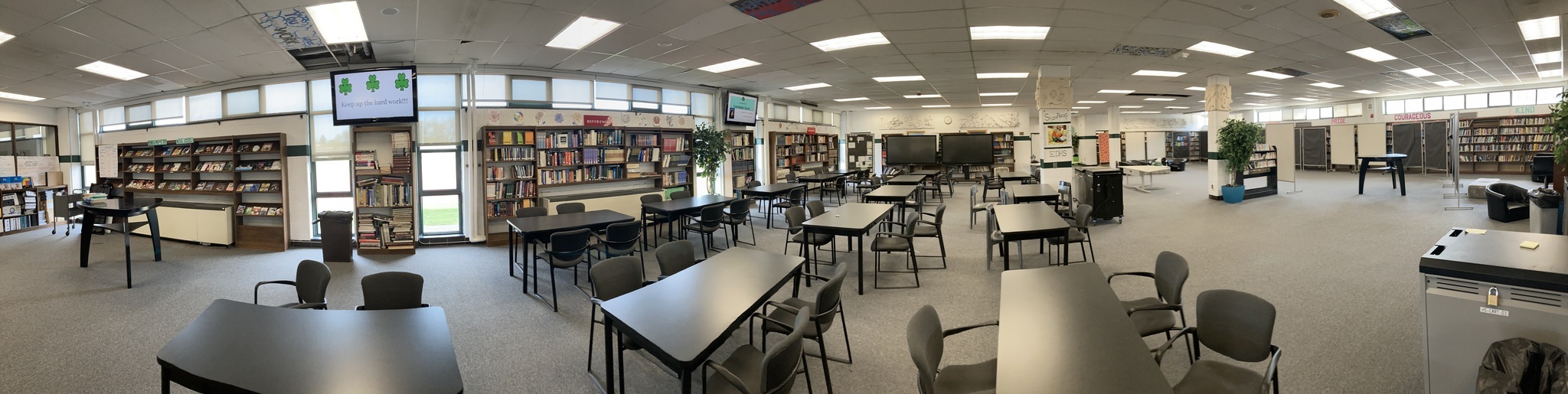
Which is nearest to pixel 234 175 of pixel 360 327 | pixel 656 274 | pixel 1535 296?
pixel 656 274

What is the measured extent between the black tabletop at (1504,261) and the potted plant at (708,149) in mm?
8960

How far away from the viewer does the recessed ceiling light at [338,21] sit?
4824mm

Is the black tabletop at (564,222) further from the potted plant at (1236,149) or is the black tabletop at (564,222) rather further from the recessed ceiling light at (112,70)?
the potted plant at (1236,149)

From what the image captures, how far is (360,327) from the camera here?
237 centimetres

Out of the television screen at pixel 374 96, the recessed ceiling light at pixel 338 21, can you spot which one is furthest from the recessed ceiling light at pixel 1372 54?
the television screen at pixel 374 96

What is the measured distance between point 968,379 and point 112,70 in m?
11.0

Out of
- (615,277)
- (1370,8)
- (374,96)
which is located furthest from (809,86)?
(615,277)

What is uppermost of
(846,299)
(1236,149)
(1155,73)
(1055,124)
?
(1155,73)

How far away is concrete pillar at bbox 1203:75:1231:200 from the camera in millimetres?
10291

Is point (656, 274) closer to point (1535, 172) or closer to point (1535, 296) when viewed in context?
point (1535, 296)

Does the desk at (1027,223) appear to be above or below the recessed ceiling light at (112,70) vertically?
A: below

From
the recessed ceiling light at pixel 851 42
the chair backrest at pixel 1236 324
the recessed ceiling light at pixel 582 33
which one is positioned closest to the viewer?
the chair backrest at pixel 1236 324

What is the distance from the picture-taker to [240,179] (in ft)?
26.6

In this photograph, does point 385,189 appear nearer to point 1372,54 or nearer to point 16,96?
point 16,96
